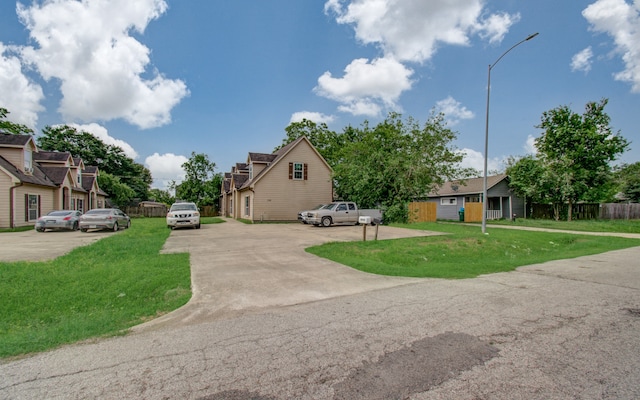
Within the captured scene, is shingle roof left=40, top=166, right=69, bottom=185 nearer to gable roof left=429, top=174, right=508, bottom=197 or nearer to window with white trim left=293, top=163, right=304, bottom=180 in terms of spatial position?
window with white trim left=293, top=163, right=304, bottom=180

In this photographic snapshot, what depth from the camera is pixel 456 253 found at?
10.9 metres

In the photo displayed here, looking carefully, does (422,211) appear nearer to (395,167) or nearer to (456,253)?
(395,167)

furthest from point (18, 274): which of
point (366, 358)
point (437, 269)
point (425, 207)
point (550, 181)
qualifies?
point (550, 181)

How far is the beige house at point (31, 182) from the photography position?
19.4 metres

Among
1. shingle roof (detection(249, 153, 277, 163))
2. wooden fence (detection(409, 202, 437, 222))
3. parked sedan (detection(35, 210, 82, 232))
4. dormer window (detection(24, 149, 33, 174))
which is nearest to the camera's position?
parked sedan (detection(35, 210, 82, 232))

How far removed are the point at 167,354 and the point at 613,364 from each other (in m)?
4.46

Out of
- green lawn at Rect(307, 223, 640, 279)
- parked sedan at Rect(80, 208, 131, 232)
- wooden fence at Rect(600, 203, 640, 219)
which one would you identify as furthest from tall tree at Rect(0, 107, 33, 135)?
wooden fence at Rect(600, 203, 640, 219)

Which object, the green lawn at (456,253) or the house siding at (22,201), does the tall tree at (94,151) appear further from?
the green lawn at (456,253)

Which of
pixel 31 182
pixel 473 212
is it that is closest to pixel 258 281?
pixel 31 182

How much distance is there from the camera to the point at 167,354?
3371 mm

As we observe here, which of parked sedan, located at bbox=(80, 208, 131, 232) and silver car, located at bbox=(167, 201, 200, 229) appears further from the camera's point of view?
silver car, located at bbox=(167, 201, 200, 229)

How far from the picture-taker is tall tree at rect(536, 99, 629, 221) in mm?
29047

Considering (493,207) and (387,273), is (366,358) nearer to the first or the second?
(387,273)

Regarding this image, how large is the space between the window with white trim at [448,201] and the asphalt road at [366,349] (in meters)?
29.1
